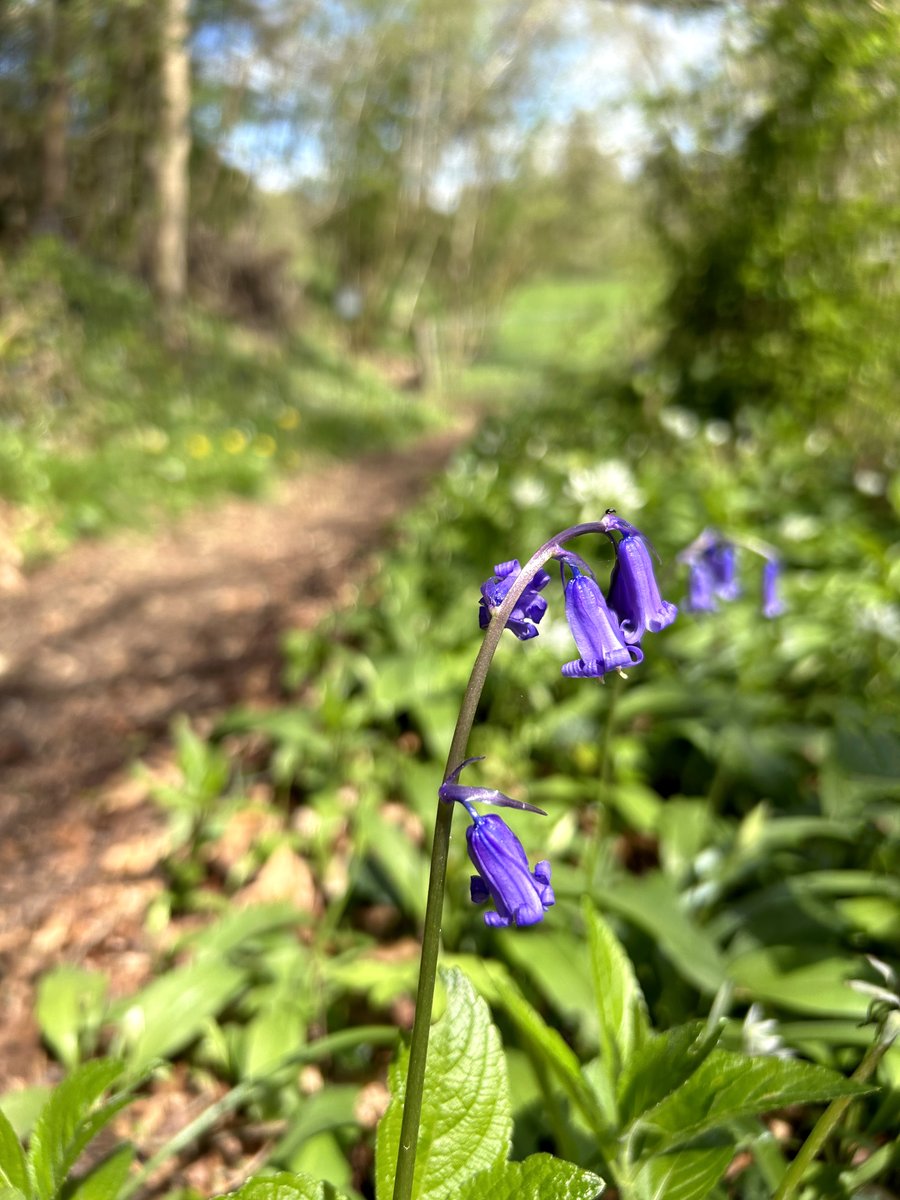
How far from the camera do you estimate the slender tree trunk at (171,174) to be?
8.79 meters

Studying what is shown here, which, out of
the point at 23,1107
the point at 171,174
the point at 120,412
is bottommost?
the point at 120,412

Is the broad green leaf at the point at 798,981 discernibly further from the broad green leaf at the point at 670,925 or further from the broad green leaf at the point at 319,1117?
the broad green leaf at the point at 319,1117

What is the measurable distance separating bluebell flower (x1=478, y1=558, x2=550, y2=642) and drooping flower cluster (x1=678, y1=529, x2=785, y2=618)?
31.1 inches

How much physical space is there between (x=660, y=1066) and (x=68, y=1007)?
4.68 feet

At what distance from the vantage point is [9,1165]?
108cm

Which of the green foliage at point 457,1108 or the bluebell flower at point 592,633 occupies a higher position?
the bluebell flower at point 592,633

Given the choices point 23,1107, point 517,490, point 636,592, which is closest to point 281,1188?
point 636,592

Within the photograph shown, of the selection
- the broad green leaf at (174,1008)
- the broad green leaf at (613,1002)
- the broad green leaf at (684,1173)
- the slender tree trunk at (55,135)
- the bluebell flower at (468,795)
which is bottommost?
the broad green leaf at (174,1008)

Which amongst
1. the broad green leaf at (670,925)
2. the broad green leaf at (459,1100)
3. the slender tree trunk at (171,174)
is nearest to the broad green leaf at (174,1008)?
the broad green leaf at (670,925)

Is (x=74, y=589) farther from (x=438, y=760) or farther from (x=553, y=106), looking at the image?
(x=553, y=106)

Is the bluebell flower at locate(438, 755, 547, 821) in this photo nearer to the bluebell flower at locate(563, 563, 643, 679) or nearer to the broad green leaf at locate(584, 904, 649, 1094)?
the bluebell flower at locate(563, 563, 643, 679)

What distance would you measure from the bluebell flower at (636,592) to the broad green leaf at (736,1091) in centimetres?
54

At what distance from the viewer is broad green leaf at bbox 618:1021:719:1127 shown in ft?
3.64

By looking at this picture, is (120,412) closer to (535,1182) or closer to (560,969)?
(560,969)
